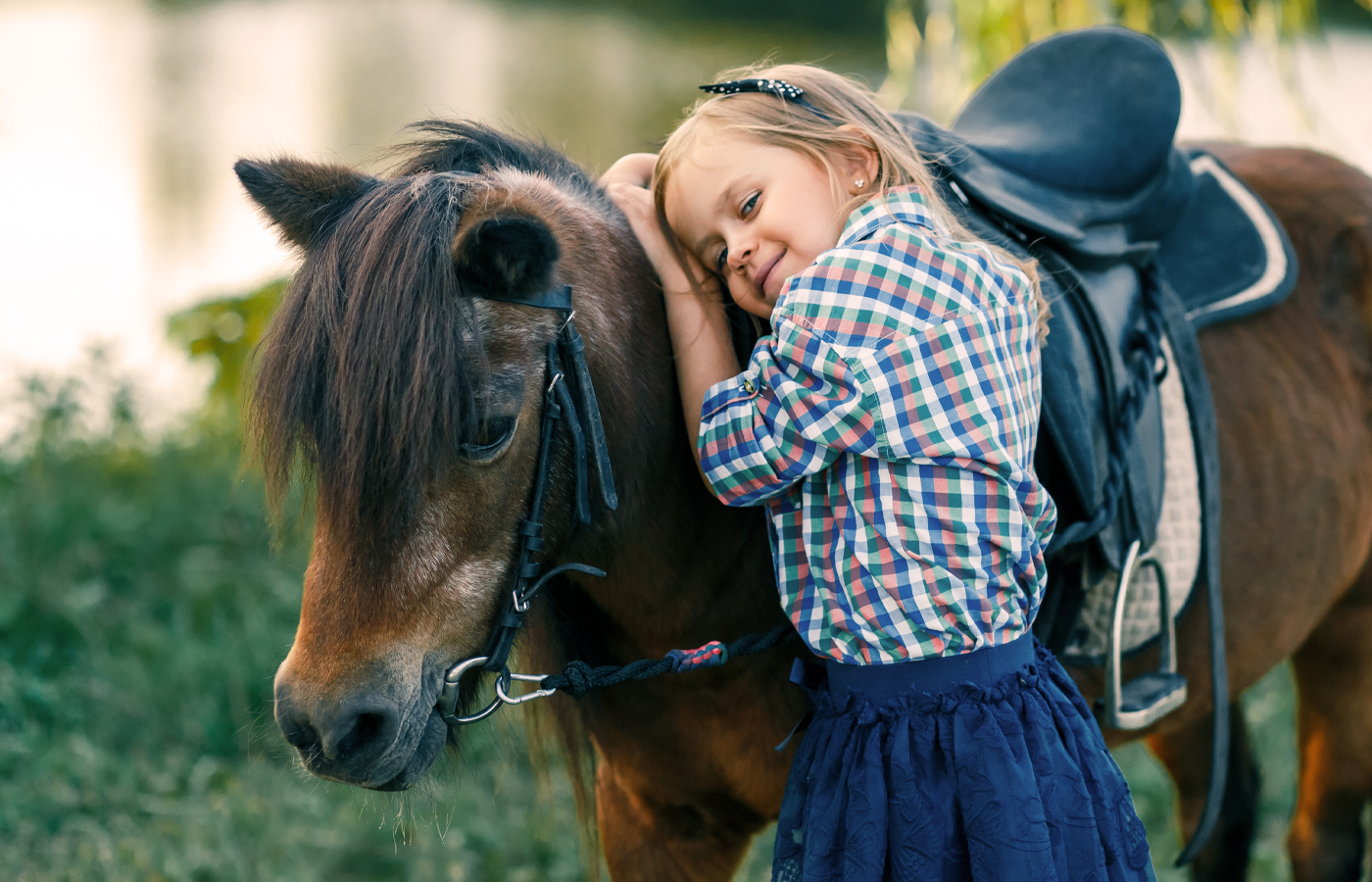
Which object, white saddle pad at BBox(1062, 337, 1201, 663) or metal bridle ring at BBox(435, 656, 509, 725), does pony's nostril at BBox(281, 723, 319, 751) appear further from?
white saddle pad at BBox(1062, 337, 1201, 663)

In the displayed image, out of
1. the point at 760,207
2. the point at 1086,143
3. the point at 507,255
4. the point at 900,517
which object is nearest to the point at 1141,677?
the point at 900,517

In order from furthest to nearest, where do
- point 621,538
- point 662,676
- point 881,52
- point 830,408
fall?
point 881,52
point 662,676
point 621,538
point 830,408

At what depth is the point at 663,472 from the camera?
4.60 feet

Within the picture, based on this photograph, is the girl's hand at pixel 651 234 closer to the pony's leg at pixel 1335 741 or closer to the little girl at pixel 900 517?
the little girl at pixel 900 517

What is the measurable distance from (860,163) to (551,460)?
1.90 feet

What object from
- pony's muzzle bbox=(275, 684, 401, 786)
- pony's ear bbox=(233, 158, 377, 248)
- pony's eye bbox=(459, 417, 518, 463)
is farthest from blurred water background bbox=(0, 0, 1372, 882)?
pony's eye bbox=(459, 417, 518, 463)

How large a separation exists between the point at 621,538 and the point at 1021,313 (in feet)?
1.87

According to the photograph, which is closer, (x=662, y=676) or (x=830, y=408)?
(x=830, y=408)

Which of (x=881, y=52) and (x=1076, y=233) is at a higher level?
(x=1076, y=233)

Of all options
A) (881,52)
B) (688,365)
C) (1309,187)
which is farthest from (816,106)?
(881,52)

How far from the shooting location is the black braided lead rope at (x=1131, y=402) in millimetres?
1561

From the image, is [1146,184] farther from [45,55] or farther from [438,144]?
[45,55]

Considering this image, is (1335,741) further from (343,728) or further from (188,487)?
(188,487)

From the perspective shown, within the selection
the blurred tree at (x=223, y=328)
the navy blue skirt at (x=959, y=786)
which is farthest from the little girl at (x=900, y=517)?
the blurred tree at (x=223, y=328)
